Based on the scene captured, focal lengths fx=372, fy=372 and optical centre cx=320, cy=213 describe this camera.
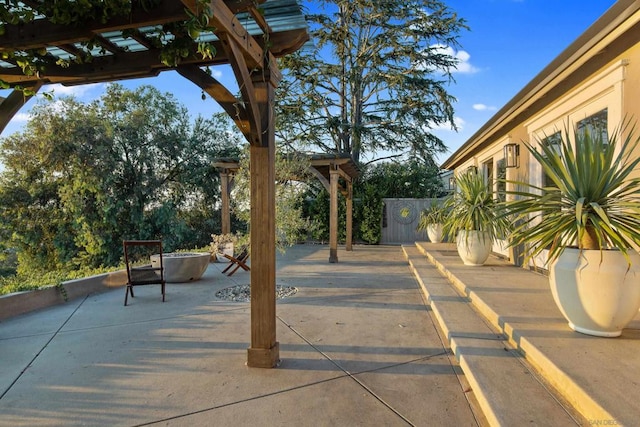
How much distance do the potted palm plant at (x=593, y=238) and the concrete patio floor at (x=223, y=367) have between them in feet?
3.42

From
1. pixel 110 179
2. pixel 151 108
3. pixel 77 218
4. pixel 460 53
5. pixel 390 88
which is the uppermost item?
pixel 460 53

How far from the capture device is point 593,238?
2.75 m

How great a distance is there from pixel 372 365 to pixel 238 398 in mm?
1157

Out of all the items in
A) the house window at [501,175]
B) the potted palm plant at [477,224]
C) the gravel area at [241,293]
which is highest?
the house window at [501,175]

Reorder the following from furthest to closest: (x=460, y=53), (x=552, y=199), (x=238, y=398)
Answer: (x=460, y=53) → (x=552, y=199) → (x=238, y=398)

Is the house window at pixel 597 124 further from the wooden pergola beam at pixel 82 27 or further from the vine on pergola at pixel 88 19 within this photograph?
the wooden pergola beam at pixel 82 27

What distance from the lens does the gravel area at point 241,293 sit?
5.77m

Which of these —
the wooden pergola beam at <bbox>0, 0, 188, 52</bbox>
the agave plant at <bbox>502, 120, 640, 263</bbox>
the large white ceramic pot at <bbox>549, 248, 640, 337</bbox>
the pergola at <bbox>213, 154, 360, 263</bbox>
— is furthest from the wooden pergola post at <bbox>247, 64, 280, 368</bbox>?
the pergola at <bbox>213, 154, 360, 263</bbox>

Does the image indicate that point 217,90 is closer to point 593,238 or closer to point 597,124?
point 593,238

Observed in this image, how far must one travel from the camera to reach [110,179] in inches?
521

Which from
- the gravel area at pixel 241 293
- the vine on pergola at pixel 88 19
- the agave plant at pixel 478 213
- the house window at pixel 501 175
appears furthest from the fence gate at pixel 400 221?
the vine on pergola at pixel 88 19

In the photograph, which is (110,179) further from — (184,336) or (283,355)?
(283,355)

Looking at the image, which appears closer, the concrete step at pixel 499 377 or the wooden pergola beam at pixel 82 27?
the concrete step at pixel 499 377

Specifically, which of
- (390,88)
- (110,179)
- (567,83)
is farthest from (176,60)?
(390,88)
